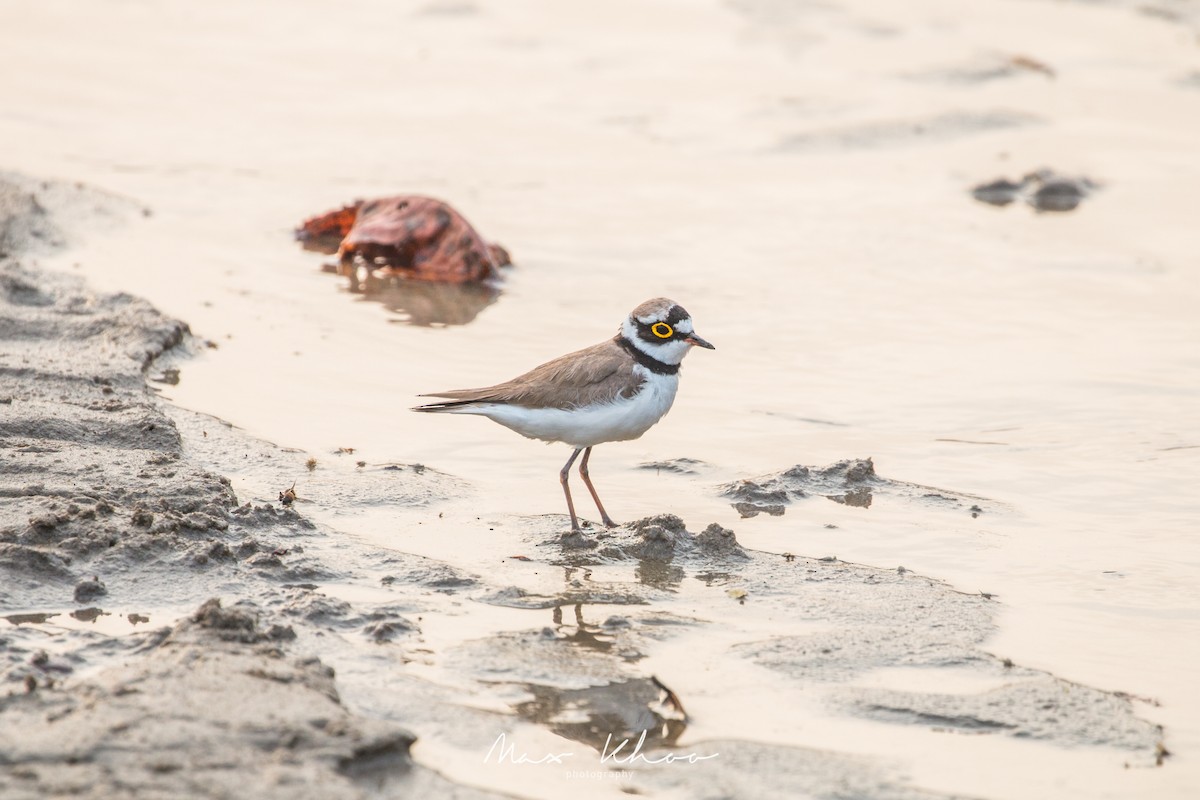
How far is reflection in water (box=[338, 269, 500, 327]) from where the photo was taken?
932cm

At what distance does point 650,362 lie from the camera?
672cm

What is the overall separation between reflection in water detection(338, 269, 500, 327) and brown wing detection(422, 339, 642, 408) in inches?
103

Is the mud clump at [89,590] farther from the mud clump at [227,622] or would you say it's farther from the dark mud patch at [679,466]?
the dark mud patch at [679,466]

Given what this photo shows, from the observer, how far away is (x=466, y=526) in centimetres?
617

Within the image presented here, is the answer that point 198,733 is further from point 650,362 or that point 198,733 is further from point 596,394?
point 650,362

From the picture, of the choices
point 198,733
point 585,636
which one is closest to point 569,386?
point 585,636

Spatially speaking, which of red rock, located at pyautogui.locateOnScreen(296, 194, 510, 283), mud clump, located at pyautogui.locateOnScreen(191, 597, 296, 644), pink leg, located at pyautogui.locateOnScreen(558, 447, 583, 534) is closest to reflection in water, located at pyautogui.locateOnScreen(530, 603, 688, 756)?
mud clump, located at pyautogui.locateOnScreen(191, 597, 296, 644)

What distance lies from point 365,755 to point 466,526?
226 cm

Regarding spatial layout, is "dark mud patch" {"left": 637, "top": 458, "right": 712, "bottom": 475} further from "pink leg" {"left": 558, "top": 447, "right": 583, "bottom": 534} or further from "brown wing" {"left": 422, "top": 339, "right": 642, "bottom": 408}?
"brown wing" {"left": 422, "top": 339, "right": 642, "bottom": 408}

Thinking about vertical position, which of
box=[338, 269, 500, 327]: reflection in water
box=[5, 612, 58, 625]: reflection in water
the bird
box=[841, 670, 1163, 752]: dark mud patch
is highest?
box=[338, 269, 500, 327]: reflection in water

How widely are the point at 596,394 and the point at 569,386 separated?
0.14 meters

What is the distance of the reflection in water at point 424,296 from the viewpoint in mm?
9320

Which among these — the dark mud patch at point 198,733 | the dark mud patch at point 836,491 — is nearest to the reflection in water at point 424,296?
the dark mud patch at point 836,491

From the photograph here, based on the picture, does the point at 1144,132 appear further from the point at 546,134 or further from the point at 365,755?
the point at 365,755
